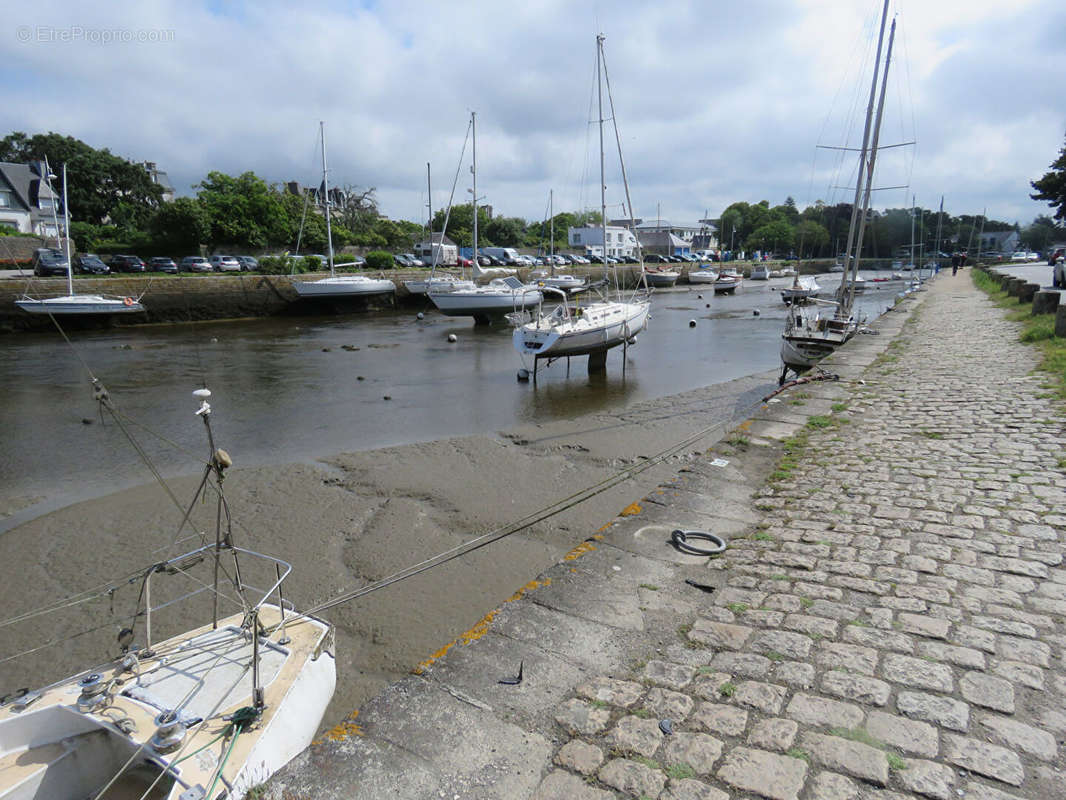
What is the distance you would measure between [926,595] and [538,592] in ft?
8.54

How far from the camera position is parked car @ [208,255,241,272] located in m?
42.3

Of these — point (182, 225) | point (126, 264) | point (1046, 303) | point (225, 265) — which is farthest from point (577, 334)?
point (182, 225)

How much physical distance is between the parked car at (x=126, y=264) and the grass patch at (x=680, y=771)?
46.8 metres

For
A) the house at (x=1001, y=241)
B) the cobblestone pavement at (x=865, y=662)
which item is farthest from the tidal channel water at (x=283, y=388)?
the house at (x=1001, y=241)

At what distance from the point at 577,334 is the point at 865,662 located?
579 inches

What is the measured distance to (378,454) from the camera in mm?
11016

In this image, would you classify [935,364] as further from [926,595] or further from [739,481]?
[926,595]

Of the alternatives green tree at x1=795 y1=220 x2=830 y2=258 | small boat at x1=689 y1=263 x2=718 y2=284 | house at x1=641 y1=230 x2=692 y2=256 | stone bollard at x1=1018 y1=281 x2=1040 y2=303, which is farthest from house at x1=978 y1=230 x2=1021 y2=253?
stone bollard at x1=1018 y1=281 x2=1040 y2=303

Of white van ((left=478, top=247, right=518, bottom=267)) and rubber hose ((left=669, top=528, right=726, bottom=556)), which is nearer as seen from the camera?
rubber hose ((left=669, top=528, right=726, bottom=556))

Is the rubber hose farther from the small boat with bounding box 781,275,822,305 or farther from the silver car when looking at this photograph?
the silver car

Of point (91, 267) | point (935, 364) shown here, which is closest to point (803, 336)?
point (935, 364)

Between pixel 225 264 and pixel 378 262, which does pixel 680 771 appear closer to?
pixel 225 264

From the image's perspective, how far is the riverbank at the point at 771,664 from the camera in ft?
8.83

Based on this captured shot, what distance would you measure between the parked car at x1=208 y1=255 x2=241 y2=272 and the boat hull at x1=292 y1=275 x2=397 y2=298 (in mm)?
8190
